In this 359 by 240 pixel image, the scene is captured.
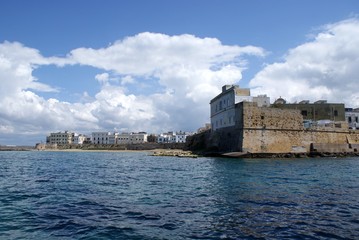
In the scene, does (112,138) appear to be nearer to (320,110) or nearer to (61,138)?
(61,138)

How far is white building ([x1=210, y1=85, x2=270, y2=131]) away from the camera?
4609 cm

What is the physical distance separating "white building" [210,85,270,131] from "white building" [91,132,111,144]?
109m

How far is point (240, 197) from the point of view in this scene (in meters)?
13.9

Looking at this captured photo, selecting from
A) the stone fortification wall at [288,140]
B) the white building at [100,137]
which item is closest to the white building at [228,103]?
the stone fortification wall at [288,140]

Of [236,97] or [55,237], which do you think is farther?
[236,97]

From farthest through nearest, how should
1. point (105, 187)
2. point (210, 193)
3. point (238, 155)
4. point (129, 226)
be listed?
point (238, 155)
point (105, 187)
point (210, 193)
point (129, 226)

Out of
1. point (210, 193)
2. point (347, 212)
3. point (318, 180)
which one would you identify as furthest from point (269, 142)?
point (347, 212)

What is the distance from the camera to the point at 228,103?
4847 centimetres

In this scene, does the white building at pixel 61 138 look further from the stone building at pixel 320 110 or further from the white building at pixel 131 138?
the stone building at pixel 320 110

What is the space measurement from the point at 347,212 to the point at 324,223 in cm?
188

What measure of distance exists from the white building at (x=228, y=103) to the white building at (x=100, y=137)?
10935cm

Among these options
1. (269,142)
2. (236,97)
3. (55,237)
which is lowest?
(55,237)

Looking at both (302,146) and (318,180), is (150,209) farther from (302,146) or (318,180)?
(302,146)

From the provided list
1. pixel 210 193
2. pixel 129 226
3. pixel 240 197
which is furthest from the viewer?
pixel 210 193
